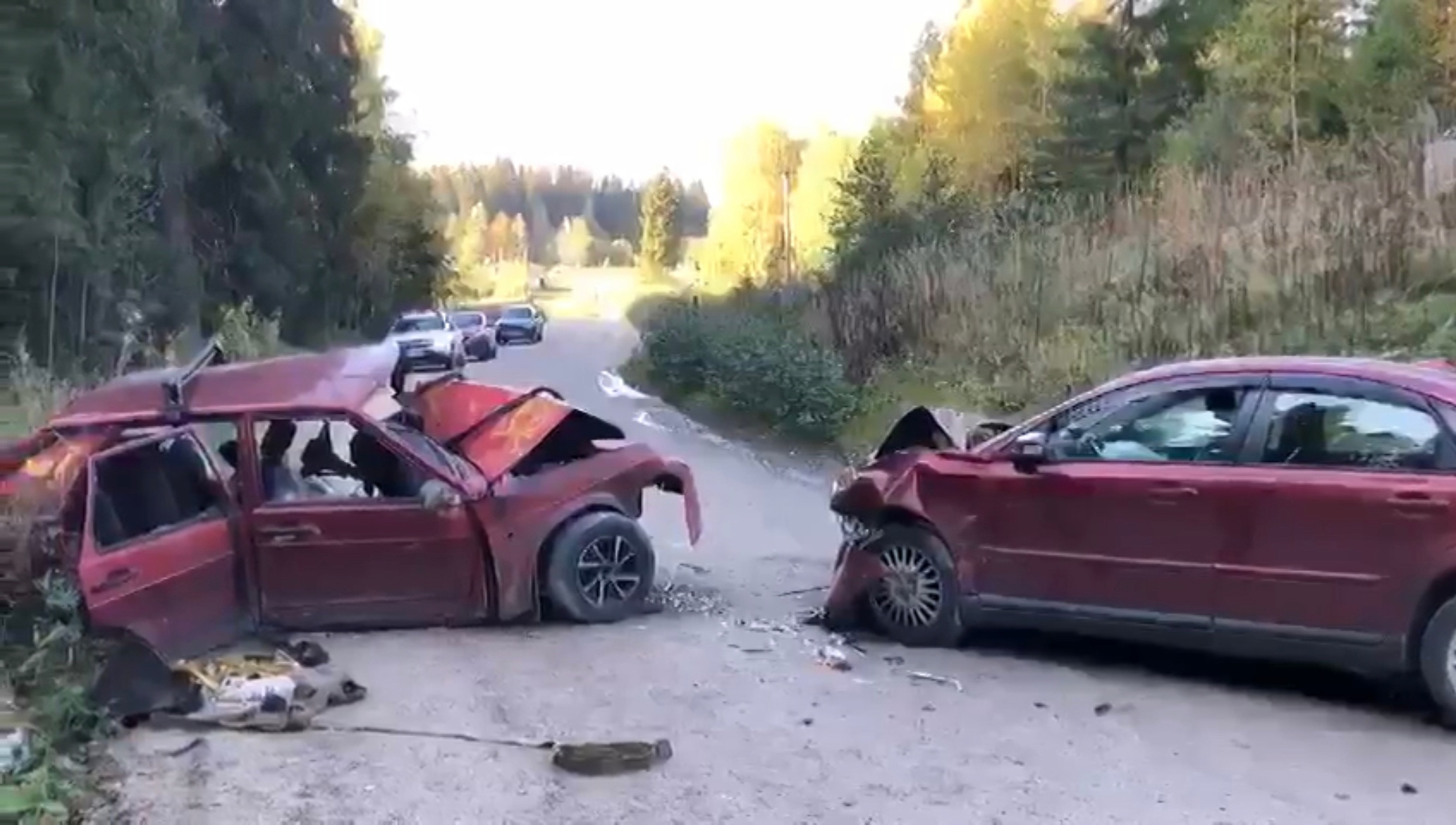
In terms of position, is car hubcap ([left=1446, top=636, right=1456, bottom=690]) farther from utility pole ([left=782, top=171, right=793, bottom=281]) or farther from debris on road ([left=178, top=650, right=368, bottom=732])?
utility pole ([left=782, top=171, right=793, bottom=281])

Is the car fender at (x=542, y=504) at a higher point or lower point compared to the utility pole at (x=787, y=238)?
lower

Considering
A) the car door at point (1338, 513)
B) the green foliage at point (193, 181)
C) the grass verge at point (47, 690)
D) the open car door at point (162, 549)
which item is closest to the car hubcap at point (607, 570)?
the open car door at point (162, 549)

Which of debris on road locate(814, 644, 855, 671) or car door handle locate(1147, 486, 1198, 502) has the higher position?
car door handle locate(1147, 486, 1198, 502)

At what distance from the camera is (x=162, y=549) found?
26.2 ft

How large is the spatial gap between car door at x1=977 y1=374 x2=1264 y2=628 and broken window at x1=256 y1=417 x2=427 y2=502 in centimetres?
338

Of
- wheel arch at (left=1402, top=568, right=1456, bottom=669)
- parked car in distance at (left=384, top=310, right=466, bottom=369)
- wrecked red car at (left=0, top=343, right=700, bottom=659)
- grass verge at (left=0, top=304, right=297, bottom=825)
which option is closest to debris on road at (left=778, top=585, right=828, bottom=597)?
wrecked red car at (left=0, top=343, right=700, bottom=659)

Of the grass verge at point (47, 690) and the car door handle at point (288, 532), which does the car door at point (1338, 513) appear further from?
the grass verge at point (47, 690)

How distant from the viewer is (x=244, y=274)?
1523 inches

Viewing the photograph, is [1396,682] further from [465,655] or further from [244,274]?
[244,274]

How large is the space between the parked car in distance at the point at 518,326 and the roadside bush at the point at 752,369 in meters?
27.5

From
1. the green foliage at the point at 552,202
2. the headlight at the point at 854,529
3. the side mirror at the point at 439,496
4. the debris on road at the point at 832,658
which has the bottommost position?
the debris on road at the point at 832,658

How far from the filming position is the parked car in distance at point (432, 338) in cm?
3891

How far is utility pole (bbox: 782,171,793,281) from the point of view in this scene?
1856 inches

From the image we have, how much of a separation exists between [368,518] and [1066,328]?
12054mm
